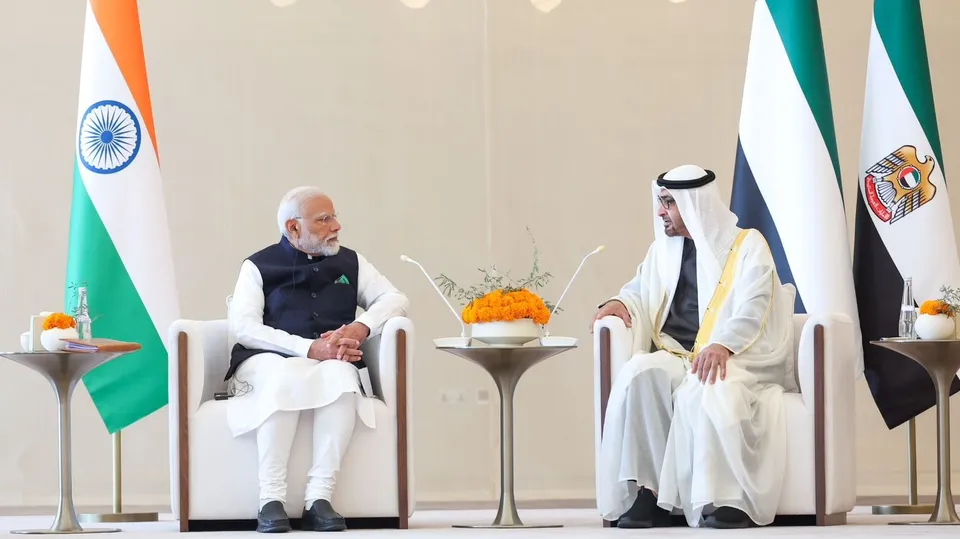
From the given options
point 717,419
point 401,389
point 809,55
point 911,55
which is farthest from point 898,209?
point 401,389

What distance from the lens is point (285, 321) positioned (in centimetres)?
463

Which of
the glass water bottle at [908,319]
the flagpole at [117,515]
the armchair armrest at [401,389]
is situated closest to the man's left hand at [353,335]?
the armchair armrest at [401,389]

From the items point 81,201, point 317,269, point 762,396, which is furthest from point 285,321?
point 762,396

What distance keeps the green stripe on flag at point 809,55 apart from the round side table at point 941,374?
1052mm

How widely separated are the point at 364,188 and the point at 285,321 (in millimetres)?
1911

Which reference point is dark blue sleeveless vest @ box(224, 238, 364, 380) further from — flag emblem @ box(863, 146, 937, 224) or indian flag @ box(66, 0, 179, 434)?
flag emblem @ box(863, 146, 937, 224)

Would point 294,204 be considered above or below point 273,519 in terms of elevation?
above

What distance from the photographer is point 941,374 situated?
4508 mm

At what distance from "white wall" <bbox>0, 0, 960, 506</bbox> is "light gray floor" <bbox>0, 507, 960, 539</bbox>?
46.8 inches

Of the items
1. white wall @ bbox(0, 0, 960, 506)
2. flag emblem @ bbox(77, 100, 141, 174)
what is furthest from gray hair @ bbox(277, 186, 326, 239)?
white wall @ bbox(0, 0, 960, 506)

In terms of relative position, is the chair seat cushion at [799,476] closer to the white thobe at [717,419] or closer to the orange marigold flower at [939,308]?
the white thobe at [717,419]

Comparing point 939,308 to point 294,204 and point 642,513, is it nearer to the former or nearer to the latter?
point 642,513

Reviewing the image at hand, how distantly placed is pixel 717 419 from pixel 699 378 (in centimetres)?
19

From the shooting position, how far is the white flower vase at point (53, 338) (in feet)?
14.0
